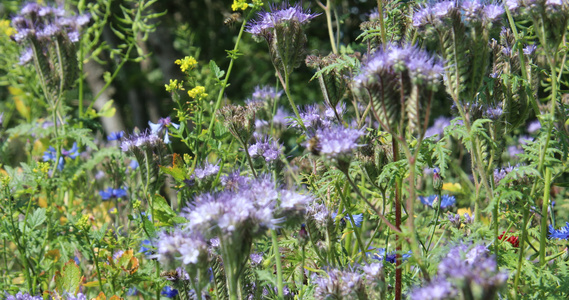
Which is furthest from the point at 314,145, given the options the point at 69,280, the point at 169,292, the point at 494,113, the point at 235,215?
the point at 69,280

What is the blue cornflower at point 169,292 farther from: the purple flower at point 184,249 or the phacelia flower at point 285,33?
the phacelia flower at point 285,33

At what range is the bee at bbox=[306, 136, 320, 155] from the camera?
137 cm

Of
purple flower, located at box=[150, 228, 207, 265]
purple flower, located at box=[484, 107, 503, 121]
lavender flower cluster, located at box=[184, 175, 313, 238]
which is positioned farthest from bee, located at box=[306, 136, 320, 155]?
purple flower, located at box=[484, 107, 503, 121]

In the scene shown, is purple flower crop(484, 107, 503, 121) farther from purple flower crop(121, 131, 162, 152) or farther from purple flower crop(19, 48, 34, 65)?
purple flower crop(19, 48, 34, 65)

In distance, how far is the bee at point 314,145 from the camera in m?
1.37

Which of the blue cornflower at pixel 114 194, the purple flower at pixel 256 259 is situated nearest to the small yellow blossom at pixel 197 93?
the purple flower at pixel 256 259

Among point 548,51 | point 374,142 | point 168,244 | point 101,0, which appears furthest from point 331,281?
point 101,0

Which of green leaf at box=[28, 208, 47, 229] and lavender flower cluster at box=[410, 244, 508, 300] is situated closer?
lavender flower cluster at box=[410, 244, 508, 300]

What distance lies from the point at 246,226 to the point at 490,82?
35.1 inches

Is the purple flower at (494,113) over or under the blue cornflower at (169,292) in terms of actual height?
over

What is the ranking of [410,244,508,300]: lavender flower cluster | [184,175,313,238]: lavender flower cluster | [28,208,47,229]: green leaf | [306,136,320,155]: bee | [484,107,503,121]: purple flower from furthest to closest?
1. [28,208,47,229]: green leaf
2. [484,107,503,121]: purple flower
3. [306,136,320,155]: bee
4. [184,175,313,238]: lavender flower cluster
5. [410,244,508,300]: lavender flower cluster

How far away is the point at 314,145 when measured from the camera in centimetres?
138

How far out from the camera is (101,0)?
3.33 metres

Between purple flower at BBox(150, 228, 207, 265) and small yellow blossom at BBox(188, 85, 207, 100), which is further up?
small yellow blossom at BBox(188, 85, 207, 100)
